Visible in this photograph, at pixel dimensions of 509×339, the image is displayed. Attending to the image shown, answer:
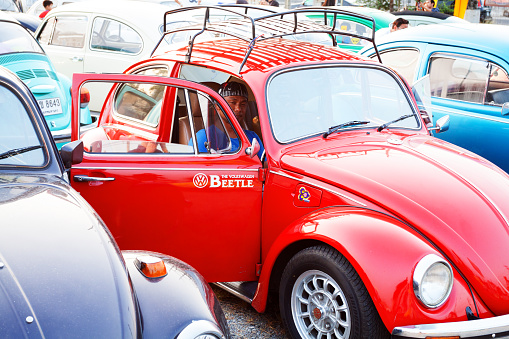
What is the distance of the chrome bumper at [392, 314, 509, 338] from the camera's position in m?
3.06

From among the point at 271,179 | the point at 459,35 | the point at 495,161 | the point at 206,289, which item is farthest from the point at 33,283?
the point at 459,35

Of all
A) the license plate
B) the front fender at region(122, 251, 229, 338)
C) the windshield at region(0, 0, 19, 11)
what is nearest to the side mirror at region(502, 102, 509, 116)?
the front fender at region(122, 251, 229, 338)

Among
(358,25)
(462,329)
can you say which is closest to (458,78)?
(462,329)

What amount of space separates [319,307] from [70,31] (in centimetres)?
838

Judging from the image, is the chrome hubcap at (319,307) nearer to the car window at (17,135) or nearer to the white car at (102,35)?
the car window at (17,135)

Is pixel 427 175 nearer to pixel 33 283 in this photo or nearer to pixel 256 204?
pixel 256 204

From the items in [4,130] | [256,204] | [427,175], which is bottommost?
[256,204]

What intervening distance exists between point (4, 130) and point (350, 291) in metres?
2.17

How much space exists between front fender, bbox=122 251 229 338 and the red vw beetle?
0.88 m

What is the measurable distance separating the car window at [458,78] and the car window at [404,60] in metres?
0.26

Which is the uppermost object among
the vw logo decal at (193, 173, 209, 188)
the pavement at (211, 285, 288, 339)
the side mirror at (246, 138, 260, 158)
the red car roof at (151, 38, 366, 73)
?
the red car roof at (151, 38, 366, 73)

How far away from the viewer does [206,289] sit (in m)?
3.05

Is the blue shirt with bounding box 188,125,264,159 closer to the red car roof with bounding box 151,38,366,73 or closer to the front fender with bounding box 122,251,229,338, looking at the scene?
the red car roof with bounding box 151,38,366,73

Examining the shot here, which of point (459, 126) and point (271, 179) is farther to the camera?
→ point (459, 126)
